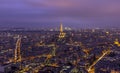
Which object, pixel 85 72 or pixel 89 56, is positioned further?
pixel 89 56

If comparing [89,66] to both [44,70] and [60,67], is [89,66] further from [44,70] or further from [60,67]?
[44,70]

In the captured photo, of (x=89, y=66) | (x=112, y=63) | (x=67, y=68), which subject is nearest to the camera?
(x=67, y=68)

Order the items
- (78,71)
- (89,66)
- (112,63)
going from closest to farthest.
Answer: (78,71) → (89,66) → (112,63)

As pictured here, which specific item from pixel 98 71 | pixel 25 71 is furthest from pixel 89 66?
pixel 25 71

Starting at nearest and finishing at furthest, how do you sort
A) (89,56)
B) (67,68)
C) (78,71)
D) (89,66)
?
(78,71), (67,68), (89,66), (89,56)

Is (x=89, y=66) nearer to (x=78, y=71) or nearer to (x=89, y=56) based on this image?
(x=78, y=71)

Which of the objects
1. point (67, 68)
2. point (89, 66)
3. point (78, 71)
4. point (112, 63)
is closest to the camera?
point (78, 71)

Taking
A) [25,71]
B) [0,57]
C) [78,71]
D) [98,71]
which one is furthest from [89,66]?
[0,57]

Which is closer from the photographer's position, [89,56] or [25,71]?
[25,71]
